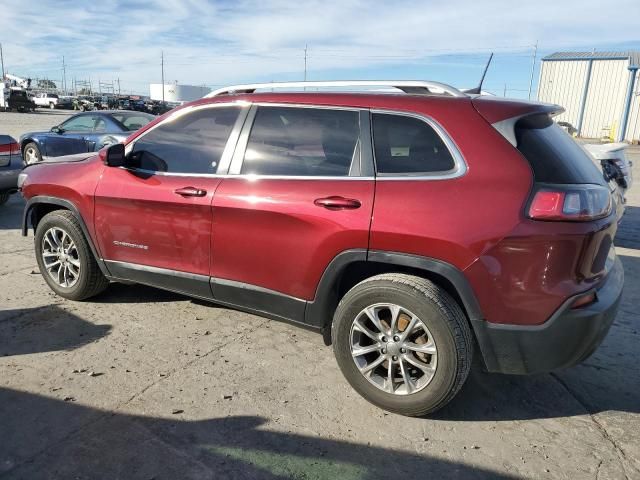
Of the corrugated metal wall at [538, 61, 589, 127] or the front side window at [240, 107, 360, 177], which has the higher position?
the corrugated metal wall at [538, 61, 589, 127]

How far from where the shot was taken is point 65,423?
2834 mm

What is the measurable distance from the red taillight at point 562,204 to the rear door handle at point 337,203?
3.07 ft

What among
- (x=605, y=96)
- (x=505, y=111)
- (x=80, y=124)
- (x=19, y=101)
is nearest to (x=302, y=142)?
(x=505, y=111)

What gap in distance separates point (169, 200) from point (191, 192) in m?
0.21

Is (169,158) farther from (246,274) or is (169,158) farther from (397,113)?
(397,113)

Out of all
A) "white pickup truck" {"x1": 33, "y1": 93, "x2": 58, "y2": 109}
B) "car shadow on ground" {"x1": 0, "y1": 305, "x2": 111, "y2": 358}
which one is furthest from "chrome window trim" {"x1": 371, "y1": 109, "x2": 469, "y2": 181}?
"white pickup truck" {"x1": 33, "y1": 93, "x2": 58, "y2": 109}

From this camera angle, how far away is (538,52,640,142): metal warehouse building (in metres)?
34.4

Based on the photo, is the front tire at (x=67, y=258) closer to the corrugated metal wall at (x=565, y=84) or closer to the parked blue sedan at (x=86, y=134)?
the parked blue sedan at (x=86, y=134)

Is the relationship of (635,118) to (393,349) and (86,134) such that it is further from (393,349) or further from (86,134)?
(393,349)

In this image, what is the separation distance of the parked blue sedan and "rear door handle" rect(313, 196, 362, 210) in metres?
7.66

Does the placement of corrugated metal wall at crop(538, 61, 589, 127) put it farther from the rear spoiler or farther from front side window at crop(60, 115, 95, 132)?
the rear spoiler

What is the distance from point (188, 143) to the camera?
3.80m

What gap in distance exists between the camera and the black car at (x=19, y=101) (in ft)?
146

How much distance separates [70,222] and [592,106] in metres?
40.0
